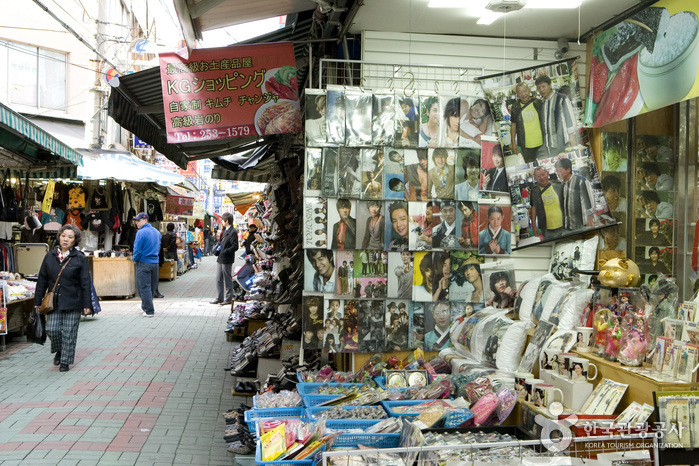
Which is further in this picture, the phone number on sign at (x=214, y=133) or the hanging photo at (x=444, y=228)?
the phone number on sign at (x=214, y=133)

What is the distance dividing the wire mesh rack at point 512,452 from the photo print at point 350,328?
2.26 metres

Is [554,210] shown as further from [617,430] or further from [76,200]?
[76,200]

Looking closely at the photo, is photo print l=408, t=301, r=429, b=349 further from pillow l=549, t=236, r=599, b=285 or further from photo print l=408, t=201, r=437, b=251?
pillow l=549, t=236, r=599, b=285

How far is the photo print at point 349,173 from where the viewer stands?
5.33m

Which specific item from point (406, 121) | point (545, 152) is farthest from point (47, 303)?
point (545, 152)

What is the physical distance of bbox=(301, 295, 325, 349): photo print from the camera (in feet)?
17.5

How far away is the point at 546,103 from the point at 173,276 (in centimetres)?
1909

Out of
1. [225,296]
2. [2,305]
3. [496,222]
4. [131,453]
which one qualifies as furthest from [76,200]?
[496,222]

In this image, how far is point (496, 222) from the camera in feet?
18.1

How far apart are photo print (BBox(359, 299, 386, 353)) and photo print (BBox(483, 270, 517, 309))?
101 cm

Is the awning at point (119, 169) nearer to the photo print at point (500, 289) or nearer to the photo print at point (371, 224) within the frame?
the photo print at point (371, 224)

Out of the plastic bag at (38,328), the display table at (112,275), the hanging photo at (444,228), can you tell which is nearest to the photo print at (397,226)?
the hanging photo at (444,228)

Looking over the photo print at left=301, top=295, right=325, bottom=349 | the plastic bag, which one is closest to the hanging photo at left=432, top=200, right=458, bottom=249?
the photo print at left=301, top=295, right=325, bottom=349

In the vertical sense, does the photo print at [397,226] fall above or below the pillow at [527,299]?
above
